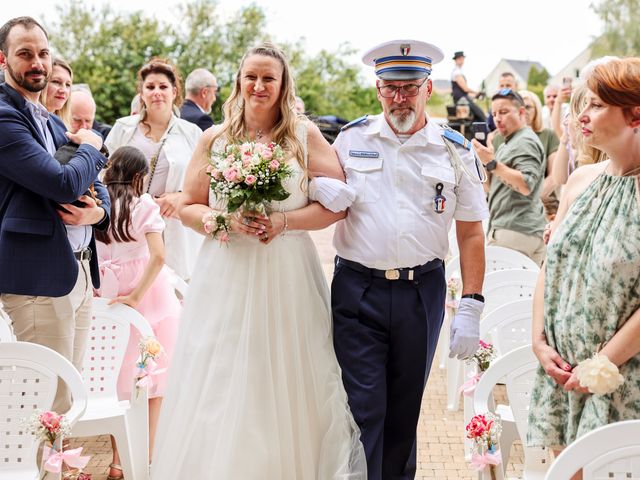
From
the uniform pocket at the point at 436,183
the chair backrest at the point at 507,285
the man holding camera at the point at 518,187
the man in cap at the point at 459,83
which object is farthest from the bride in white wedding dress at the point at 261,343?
the man in cap at the point at 459,83

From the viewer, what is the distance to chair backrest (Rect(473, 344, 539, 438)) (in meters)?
3.57

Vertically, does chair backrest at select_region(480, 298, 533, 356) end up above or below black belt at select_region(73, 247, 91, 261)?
below

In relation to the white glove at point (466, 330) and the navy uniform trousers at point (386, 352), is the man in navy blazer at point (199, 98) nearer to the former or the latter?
the navy uniform trousers at point (386, 352)

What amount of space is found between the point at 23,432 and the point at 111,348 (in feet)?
3.97

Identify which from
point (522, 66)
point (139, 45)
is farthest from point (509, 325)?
point (522, 66)

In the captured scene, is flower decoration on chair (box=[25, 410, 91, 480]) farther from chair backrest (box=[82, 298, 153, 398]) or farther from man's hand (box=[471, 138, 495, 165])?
man's hand (box=[471, 138, 495, 165])

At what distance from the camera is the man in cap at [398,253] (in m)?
3.77

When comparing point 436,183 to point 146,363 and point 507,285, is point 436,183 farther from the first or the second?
point 146,363

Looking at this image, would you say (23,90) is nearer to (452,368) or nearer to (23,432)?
(23,432)

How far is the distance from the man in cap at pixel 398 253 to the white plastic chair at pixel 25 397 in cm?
126

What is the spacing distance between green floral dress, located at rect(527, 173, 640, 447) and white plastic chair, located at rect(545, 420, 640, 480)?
337 millimetres

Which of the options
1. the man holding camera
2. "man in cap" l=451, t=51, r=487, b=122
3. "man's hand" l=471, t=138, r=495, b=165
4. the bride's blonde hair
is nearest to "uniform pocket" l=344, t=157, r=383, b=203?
the bride's blonde hair

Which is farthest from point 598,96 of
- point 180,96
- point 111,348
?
point 180,96

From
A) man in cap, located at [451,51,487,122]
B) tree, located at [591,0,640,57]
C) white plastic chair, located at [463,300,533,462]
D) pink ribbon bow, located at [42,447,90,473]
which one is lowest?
pink ribbon bow, located at [42,447,90,473]
